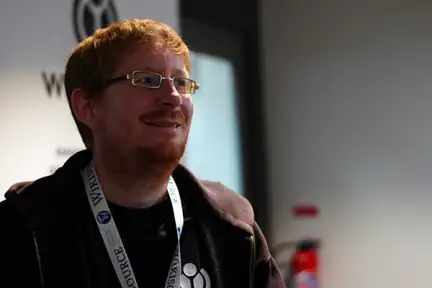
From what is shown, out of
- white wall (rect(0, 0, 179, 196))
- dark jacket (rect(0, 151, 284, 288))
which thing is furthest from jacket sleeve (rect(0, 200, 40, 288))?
white wall (rect(0, 0, 179, 196))

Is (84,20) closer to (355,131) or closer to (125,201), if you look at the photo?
(125,201)

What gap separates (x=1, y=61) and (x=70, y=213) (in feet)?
3.17

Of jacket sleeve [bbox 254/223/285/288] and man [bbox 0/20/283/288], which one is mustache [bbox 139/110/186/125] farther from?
jacket sleeve [bbox 254/223/285/288]

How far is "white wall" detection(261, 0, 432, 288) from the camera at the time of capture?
328cm

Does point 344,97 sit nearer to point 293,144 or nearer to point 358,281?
point 293,144

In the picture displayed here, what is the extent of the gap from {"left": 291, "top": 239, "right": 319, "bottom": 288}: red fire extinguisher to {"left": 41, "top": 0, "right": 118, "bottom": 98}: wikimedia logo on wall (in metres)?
1.68

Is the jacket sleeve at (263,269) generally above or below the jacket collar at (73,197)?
below

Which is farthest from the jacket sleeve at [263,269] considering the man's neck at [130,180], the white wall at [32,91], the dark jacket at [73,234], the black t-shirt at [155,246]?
the white wall at [32,91]

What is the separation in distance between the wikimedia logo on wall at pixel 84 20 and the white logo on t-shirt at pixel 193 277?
112 cm

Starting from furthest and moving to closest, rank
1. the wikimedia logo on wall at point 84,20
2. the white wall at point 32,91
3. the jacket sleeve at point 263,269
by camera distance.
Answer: the wikimedia logo on wall at point 84,20
the white wall at point 32,91
the jacket sleeve at point 263,269

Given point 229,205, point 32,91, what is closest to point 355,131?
point 32,91

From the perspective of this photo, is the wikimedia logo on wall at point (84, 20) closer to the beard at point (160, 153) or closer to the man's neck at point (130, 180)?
the man's neck at point (130, 180)

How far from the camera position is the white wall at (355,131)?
10.7 ft

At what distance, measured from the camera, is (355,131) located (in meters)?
3.48
